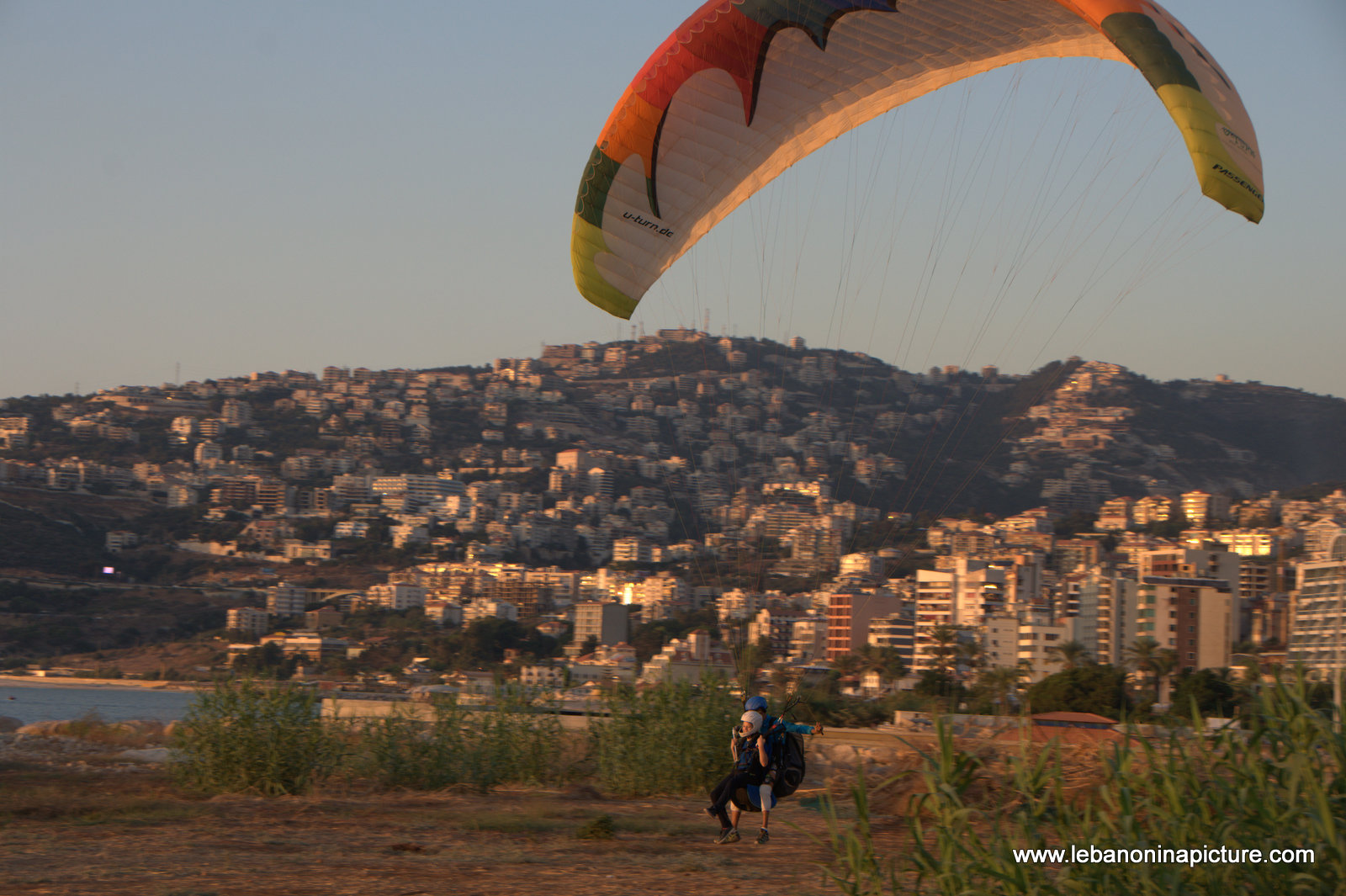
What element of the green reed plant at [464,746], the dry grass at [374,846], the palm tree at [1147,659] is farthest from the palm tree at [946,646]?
the dry grass at [374,846]

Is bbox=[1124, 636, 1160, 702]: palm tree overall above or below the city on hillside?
below

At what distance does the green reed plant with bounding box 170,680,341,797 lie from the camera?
35.1 feet

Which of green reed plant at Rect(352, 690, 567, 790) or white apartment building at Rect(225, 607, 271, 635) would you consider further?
white apartment building at Rect(225, 607, 271, 635)

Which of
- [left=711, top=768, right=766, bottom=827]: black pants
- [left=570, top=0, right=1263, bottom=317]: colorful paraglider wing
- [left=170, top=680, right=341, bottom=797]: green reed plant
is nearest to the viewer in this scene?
[left=711, top=768, right=766, bottom=827]: black pants

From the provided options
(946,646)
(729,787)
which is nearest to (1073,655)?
(946,646)

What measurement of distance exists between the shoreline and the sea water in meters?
0.17

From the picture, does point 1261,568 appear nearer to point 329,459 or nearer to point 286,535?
point 286,535

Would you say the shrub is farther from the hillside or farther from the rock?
the hillside

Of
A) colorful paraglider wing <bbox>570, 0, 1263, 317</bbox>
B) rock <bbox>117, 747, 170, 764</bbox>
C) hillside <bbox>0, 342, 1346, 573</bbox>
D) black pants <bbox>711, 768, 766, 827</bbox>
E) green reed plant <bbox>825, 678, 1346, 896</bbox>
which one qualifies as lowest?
rock <bbox>117, 747, 170, 764</bbox>

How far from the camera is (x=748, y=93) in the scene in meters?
Answer: 11.0

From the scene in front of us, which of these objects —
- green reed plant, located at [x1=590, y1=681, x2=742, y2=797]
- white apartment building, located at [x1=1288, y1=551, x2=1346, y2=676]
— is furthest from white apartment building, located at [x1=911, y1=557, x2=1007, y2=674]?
green reed plant, located at [x1=590, y1=681, x2=742, y2=797]

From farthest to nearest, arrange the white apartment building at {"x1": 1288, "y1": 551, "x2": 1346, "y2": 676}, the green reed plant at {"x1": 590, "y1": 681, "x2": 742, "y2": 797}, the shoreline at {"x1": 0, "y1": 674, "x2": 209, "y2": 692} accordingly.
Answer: the shoreline at {"x1": 0, "y1": 674, "x2": 209, "y2": 692}, the white apartment building at {"x1": 1288, "y1": 551, "x2": 1346, "y2": 676}, the green reed plant at {"x1": 590, "y1": 681, "x2": 742, "y2": 797}

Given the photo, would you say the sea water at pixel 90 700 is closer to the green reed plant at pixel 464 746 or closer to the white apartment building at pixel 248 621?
the white apartment building at pixel 248 621

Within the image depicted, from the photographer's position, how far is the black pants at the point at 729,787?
7.90m
